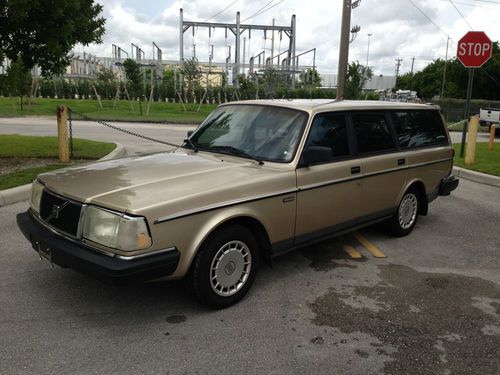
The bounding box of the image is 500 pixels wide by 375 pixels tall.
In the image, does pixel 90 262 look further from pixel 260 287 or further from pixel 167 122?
pixel 167 122

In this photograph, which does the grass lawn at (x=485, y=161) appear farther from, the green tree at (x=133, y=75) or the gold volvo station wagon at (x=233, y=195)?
the green tree at (x=133, y=75)

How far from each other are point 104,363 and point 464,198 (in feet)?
24.0

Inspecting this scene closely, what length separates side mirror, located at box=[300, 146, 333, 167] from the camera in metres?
4.30

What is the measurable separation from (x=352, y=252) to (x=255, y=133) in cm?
184

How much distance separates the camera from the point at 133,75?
31469 millimetres

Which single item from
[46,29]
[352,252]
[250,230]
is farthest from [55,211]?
[46,29]

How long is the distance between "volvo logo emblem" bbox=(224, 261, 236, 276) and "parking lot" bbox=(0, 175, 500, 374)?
31cm

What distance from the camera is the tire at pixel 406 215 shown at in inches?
233

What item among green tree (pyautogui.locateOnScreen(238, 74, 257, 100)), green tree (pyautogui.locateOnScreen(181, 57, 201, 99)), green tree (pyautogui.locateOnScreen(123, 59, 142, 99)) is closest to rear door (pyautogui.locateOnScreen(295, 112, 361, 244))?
green tree (pyautogui.locateOnScreen(123, 59, 142, 99))

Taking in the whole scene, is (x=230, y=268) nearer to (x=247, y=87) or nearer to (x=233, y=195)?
(x=233, y=195)

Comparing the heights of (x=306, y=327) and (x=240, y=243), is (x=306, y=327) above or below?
below

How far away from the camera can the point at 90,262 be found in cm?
330

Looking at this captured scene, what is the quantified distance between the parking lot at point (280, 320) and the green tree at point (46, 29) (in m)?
4.27

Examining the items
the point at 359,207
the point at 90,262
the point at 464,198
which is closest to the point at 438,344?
the point at 359,207
